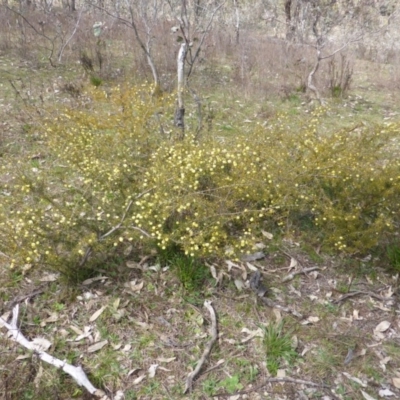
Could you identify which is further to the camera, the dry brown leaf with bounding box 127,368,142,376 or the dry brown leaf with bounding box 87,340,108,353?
the dry brown leaf with bounding box 87,340,108,353

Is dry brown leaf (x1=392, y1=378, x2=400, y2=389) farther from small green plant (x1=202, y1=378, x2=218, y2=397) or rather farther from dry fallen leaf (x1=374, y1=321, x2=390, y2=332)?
small green plant (x1=202, y1=378, x2=218, y2=397)

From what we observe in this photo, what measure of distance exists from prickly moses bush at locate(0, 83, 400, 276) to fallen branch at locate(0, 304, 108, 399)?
1.30ft

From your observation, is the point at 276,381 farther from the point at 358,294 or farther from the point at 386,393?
the point at 358,294

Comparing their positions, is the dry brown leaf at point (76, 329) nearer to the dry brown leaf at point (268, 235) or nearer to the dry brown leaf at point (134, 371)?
the dry brown leaf at point (134, 371)

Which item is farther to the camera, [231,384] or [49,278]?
[49,278]

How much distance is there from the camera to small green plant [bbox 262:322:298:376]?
2.28 metres

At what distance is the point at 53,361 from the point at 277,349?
135cm

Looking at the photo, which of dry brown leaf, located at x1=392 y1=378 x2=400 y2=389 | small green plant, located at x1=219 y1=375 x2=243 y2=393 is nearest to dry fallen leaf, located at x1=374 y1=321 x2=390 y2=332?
dry brown leaf, located at x1=392 y1=378 x2=400 y2=389

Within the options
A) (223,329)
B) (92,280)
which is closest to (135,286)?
(92,280)

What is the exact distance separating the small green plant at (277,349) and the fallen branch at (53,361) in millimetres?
1008

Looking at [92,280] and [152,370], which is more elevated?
[92,280]

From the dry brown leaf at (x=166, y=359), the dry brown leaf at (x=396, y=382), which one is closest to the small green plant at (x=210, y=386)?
the dry brown leaf at (x=166, y=359)

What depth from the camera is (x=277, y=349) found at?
229cm

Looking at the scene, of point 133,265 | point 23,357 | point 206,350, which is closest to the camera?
point 23,357
